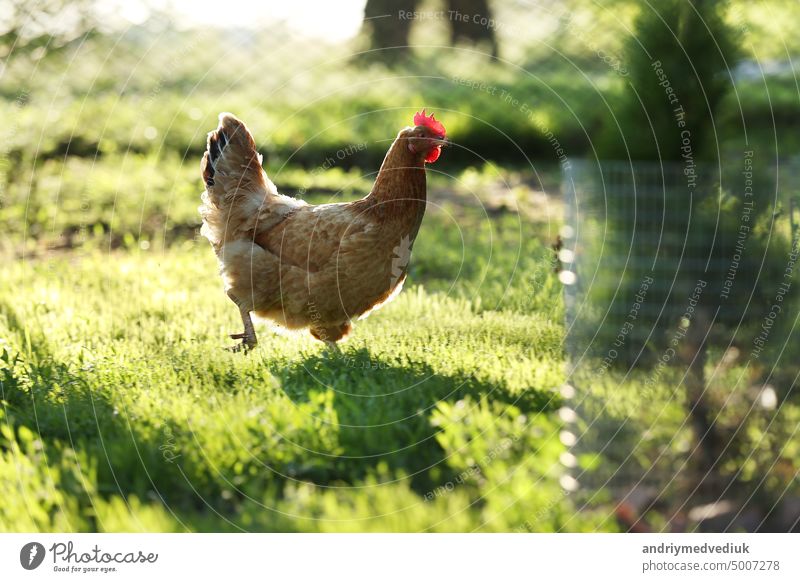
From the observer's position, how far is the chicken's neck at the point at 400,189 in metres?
4.21

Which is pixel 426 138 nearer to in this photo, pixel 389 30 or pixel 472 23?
pixel 389 30

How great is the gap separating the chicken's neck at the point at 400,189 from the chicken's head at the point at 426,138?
4 cm

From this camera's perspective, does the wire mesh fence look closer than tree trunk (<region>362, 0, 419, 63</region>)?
Yes

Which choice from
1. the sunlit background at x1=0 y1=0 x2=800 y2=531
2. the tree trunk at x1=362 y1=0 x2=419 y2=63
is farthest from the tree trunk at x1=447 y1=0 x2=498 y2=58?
the sunlit background at x1=0 y1=0 x2=800 y2=531

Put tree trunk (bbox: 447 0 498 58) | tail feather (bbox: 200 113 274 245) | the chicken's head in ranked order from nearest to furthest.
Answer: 1. the chicken's head
2. tail feather (bbox: 200 113 274 245)
3. tree trunk (bbox: 447 0 498 58)

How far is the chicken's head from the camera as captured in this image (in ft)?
13.6

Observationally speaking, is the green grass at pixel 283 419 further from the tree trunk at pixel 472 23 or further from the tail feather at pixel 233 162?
the tree trunk at pixel 472 23

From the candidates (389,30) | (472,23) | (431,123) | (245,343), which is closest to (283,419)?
(245,343)

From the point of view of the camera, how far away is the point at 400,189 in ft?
13.9

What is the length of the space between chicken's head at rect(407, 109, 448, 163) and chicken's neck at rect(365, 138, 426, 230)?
0.14 feet

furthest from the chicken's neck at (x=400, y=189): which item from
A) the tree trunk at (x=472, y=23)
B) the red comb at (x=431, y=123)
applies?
the tree trunk at (x=472, y=23)

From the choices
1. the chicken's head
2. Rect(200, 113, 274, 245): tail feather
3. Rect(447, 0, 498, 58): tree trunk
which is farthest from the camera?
Rect(447, 0, 498, 58): tree trunk

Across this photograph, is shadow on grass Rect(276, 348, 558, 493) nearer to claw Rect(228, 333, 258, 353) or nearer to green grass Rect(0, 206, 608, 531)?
green grass Rect(0, 206, 608, 531)

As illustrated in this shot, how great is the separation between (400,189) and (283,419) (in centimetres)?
141
